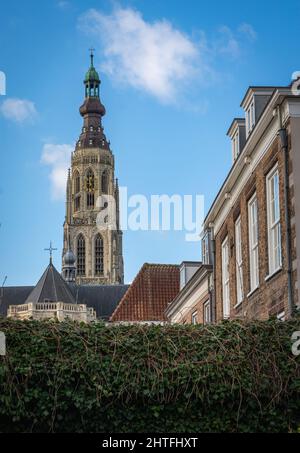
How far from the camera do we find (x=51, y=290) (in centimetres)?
9062

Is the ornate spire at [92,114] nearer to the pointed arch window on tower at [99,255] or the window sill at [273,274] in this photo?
the pointed arch window on tower at [99,255]

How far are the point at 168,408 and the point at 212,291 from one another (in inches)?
543

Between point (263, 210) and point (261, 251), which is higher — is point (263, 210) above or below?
above

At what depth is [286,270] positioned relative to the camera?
53.2 feet

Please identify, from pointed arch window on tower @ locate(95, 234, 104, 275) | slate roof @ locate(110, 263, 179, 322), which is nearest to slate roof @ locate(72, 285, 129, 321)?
pointed arch window on tower @ locate(95, 234, 104, 275)

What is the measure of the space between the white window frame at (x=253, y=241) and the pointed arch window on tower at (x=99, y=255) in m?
112

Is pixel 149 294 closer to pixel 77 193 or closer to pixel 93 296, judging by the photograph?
pixel 93 296

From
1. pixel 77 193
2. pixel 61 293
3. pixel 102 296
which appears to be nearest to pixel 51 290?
pixel 61 293

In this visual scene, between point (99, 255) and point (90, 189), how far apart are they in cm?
1102

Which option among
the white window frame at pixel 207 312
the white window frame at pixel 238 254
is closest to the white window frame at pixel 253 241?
the white window frame at pixel 238 254

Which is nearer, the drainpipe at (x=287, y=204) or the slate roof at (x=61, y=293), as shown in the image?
the drainpipe at (x=287, y=204)

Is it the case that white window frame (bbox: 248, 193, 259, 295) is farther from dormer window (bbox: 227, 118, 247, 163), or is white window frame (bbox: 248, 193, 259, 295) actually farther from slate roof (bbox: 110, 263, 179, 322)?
slate roof (bbox: 110, 263, 179, 322)

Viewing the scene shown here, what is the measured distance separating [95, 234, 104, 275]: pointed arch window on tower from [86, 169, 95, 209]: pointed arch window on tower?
5.77 meters

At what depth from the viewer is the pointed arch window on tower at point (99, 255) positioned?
5192 inches
